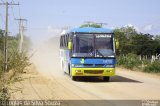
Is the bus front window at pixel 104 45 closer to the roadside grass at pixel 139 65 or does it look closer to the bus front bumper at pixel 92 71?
the bus front bumper at pixel 92 71

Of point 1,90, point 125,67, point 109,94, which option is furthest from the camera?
point 125,67

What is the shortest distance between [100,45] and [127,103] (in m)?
9.45

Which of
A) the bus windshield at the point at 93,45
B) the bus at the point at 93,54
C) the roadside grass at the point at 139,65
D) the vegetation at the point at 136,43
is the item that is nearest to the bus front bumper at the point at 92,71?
the bus at the point at 93,54

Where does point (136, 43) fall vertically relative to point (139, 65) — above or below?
above

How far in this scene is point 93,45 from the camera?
78.1 ft

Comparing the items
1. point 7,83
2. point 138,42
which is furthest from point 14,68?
point 138,42

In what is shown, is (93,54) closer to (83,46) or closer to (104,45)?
(83,46)

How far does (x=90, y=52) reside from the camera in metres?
23.7

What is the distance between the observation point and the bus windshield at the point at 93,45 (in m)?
23.7

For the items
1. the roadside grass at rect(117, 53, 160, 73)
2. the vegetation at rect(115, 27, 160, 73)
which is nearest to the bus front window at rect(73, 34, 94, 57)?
the roadside grass at rect(117, 53, 160, 73)

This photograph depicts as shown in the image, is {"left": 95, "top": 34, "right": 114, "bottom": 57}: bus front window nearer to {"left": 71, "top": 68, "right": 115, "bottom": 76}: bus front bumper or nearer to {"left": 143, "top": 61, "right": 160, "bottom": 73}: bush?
{"left": 71, "top": 68, "right": 115, "bottom": 76}: bus front bumper

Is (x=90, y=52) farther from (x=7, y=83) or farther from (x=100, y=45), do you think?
(x=7, y=83)

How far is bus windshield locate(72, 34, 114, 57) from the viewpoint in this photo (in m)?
23.7

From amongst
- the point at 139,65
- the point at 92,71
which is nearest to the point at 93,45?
the point at 92,71
